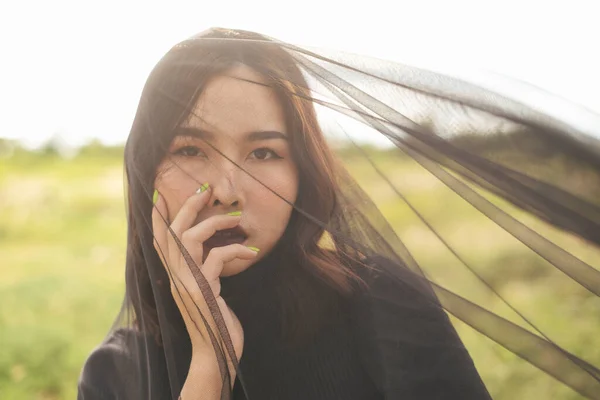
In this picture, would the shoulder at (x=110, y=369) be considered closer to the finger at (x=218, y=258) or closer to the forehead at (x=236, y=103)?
the finger at (x=218, y=258)

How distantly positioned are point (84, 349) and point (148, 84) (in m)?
1.04

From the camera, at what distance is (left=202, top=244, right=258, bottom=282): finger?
943 millimetres

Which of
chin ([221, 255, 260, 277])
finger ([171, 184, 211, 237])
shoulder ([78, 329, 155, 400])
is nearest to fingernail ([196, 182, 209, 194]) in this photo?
finger ([171, 184, 211, 237])

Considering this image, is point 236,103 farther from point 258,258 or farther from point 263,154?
point 258,258

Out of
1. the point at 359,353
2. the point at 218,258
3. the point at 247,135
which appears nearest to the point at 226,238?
the point at 218,258

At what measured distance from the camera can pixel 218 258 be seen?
0.94 metres

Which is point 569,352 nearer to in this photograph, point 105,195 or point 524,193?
point 524,193

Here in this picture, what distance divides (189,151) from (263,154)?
106mm

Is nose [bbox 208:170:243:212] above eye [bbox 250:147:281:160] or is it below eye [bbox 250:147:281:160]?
below

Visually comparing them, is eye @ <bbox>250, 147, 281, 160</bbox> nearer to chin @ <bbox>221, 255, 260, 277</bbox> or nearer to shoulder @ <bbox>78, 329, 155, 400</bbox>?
chin @ <bbox>221, 255, 260, 277</bbox>

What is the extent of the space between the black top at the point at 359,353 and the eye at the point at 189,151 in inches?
7.3

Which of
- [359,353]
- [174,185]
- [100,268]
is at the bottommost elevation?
[100,268]

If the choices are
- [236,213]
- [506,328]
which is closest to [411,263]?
[506,328]

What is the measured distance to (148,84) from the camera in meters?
1.02
